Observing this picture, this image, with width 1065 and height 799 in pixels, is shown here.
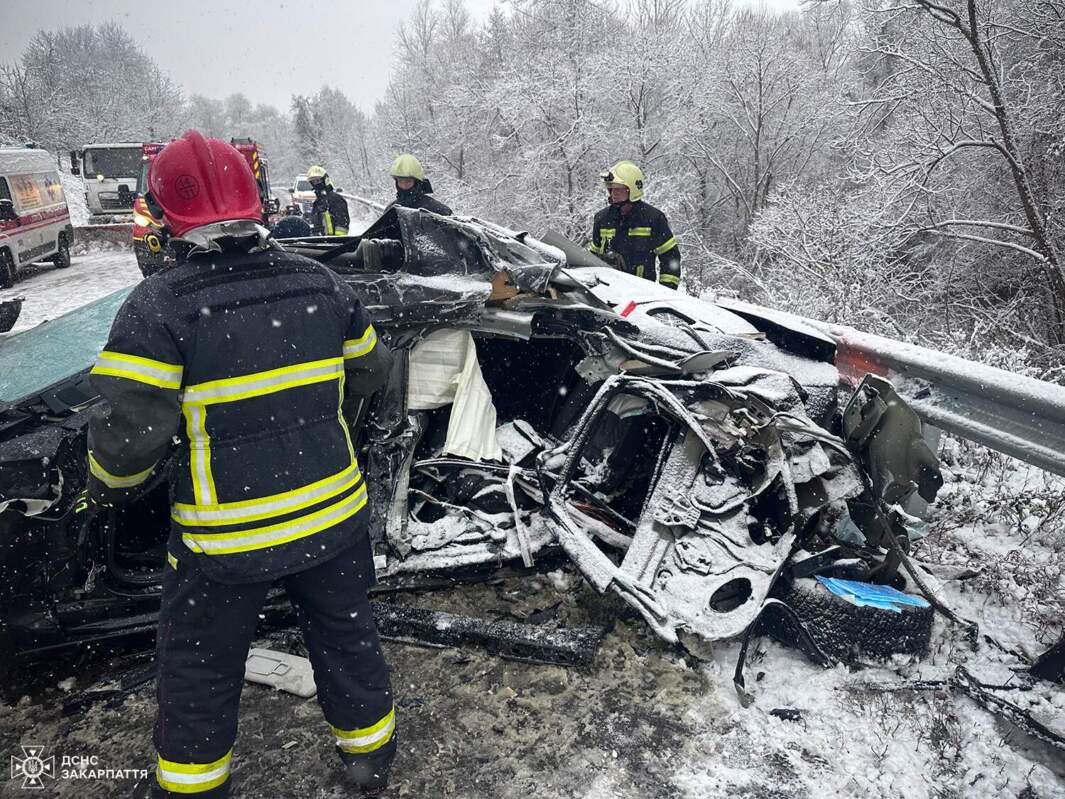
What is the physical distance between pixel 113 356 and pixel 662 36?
65.9ft

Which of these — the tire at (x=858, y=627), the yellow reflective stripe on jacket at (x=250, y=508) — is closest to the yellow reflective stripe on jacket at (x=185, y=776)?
the yellow reflective stripe on jacket at (x=250, y=508)

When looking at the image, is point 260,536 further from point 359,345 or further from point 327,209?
point 327,209

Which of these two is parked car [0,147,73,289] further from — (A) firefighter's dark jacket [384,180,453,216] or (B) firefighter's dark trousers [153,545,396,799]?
(B) firefighter's dark trousers [153,545,396,799]

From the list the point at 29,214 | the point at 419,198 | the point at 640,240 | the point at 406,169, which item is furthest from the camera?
the point at 29,214

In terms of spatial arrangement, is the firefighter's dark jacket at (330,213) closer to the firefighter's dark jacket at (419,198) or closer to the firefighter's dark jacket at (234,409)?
the firefighter's dark jacket at (419,198)

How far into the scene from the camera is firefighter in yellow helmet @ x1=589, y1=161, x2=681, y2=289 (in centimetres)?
517

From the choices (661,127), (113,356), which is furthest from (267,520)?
(661,127)

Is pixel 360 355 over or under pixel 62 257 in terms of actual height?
over

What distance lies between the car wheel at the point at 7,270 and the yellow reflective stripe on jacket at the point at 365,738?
1081 cm

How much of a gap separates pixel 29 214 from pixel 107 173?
508 centimetres

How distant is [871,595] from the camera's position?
2.47 meters

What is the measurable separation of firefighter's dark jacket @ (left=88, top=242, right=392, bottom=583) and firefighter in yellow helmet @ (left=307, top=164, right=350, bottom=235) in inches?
281

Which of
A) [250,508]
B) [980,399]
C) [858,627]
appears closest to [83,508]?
[250,508]

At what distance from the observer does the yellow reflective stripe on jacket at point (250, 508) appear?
1.63 metres
